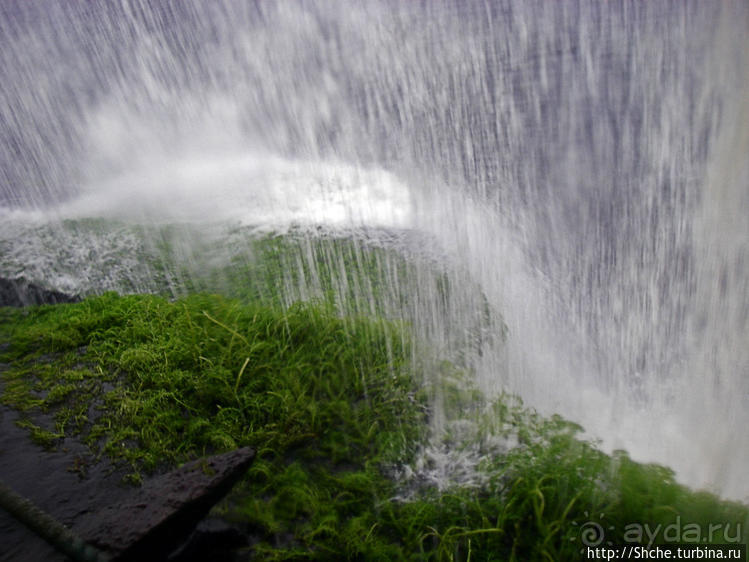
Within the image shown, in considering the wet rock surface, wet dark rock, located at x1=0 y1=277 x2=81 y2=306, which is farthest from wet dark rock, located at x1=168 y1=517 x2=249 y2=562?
wet dark rock, located at x1=0 y1=277 x2=81 y2=306

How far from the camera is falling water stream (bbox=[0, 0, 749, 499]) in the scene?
5.11 metres

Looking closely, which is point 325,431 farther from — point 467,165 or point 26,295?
point 467,165

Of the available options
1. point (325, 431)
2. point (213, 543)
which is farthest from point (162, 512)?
point (325, 431)

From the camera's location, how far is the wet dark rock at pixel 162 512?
202cm

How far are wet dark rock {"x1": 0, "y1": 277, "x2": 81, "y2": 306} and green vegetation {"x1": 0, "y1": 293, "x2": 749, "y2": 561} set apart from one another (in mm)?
480

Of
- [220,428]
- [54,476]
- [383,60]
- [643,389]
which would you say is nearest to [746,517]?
[643,389]

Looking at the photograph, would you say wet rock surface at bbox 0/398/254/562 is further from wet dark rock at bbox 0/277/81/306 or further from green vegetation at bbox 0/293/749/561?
wet dark rock at bbox 0/277/81/306

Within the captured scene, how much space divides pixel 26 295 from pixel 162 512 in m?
3.97

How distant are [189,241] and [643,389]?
629 centimetres

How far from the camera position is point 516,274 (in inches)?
234

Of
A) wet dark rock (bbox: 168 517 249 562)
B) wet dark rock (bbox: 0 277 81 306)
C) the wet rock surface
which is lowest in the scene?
wet dark rock (bbox: 168 517 249 562)

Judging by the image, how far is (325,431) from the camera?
3180 millimetres

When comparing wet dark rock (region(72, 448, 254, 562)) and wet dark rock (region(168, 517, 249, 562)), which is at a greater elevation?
wet dark rock (region(72, 448, 254, 562))

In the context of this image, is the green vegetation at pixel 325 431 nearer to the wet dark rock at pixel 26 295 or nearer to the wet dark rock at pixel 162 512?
the wet dark rock at pixel 162 512
